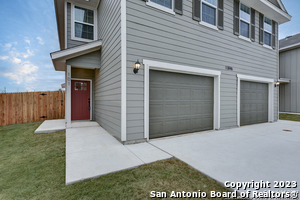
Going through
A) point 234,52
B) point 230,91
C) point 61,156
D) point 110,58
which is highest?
point 234,52

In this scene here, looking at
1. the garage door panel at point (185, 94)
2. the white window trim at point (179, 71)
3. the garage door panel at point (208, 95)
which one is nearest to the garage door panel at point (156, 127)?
the white window trim at point (179, 71)

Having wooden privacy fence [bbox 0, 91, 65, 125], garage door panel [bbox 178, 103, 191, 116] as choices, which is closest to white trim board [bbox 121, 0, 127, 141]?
garage door panel [bbox 178, 103, 191, 116]

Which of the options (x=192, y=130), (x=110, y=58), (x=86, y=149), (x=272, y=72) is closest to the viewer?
(x=86, y=149)

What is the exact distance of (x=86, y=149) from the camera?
3.20 m

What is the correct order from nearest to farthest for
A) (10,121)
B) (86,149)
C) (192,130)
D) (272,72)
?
(86,149) < (192,130) < (10,121) < (272,72)

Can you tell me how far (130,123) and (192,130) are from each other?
7.75 feet

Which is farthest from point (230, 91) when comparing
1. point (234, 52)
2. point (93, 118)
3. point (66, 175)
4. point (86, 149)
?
point (93, 118)

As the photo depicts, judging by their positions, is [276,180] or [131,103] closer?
[276,180]

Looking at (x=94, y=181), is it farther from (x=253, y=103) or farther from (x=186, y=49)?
(x=253, y=103)

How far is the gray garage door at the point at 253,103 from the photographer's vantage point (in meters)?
6.29

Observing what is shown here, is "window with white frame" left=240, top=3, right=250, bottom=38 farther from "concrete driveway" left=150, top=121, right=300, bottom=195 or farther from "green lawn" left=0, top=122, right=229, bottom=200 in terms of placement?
"green lawn" left=0, top=122, right=229, bottom=200

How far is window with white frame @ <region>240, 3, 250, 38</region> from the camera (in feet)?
19.9

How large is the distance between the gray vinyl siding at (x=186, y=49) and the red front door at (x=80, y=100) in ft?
14.6

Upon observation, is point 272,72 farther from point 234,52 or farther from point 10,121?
point 10,121
